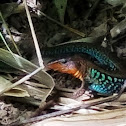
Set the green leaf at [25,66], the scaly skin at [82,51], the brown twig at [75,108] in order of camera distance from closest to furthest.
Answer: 1. the brown twig at [75,108]
2. the green leaf at [25,66]
3. the scaly skin at [82,51]

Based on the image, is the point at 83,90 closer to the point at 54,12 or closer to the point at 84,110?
the point at 84,110

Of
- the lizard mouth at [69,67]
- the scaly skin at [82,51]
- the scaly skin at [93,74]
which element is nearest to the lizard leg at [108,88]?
the scaly skin at [93,74]

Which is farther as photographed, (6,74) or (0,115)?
(6,74)

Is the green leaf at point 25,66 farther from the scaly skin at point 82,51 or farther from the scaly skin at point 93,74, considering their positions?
the scaly skin at point 82,51

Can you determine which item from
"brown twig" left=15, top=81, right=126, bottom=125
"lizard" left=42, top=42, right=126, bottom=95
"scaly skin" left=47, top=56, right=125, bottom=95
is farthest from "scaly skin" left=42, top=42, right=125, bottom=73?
"brown twig" left=15, top=81, right=126, bottom=125

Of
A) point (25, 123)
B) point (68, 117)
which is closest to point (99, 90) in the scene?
point (68, 117)

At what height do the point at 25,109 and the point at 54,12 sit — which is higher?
the point at 54,12

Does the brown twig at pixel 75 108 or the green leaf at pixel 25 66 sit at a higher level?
the green leaf at pixel 25 66

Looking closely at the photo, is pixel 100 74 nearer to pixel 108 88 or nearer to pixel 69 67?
pixel 108 88

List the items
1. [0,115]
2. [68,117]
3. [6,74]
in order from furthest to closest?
[6,74] → [0,115] → [68,117]
